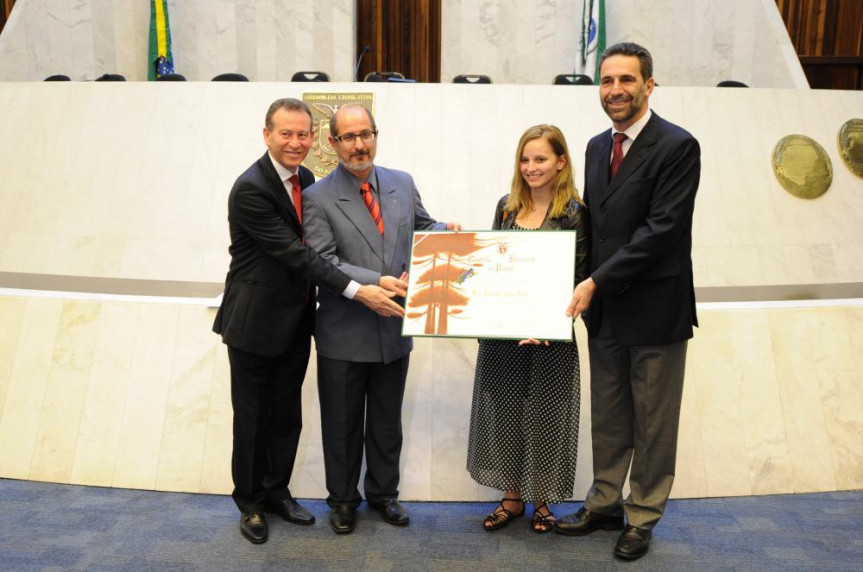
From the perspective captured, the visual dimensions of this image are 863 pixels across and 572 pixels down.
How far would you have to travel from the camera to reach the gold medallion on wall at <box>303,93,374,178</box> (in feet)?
17.0

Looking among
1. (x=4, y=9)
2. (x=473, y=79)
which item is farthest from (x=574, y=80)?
(x=4, y=9)

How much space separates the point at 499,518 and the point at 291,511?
2.66 feet

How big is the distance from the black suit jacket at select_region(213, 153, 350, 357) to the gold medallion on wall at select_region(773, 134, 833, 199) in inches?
159

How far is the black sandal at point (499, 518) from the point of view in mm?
2787

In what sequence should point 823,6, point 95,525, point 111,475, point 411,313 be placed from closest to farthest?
point 411,313 < point 95,525 < point 111,475 < point 823,6

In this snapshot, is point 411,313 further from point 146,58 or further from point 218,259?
point 146,58

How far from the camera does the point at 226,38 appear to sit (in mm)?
9070

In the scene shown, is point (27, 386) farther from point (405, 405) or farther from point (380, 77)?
point (380, 77)

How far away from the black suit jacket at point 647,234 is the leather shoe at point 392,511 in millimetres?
1079

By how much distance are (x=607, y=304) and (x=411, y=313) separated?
2.28 ft

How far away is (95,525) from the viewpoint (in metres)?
2.80

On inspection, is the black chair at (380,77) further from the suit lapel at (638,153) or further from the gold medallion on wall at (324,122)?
the suit lapel at (638,153)

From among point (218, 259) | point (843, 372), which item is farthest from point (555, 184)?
point (218, 259)

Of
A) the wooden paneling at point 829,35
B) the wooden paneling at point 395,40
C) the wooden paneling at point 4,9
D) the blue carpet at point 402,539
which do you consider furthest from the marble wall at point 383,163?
the wooden paneling at point 4,9
